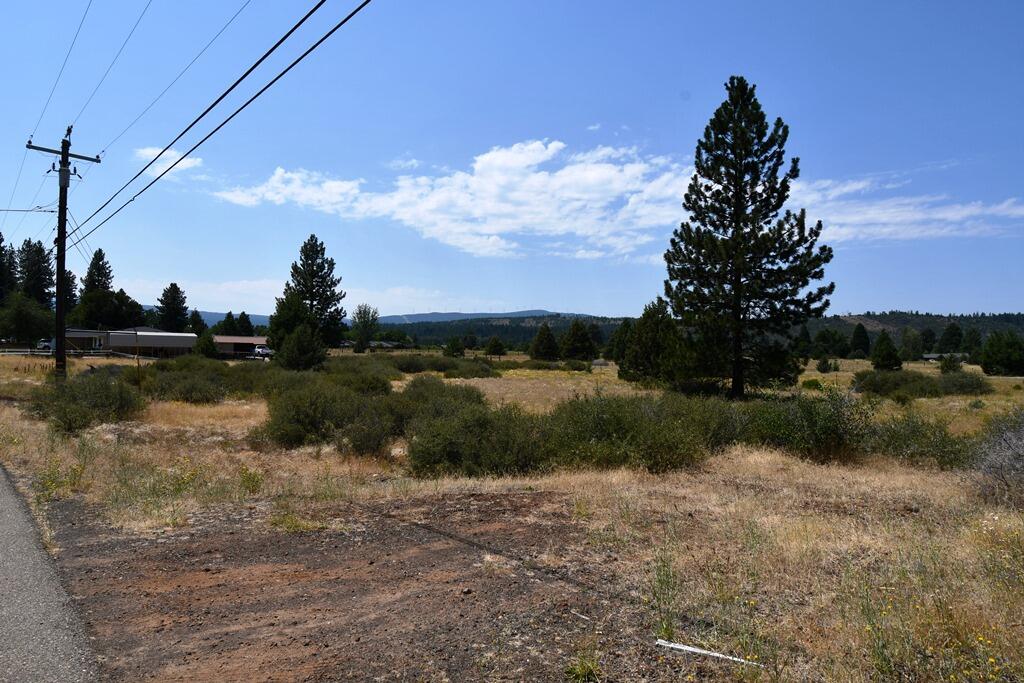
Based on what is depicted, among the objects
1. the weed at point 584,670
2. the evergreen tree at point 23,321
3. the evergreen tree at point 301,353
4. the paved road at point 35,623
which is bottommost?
the paved road at point 35,623

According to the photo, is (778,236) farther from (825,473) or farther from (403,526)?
(403,526)

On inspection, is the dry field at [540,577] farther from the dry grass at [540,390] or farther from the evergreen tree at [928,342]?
the evergreen tree at [928,342]

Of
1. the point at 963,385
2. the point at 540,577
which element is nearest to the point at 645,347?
the point at 963,385

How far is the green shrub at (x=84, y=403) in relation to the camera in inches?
756

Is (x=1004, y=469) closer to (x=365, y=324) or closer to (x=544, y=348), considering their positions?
(x=544, y=348)

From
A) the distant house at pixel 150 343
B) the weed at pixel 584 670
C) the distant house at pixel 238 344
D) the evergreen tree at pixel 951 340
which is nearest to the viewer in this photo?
the weed at pixel 584 670

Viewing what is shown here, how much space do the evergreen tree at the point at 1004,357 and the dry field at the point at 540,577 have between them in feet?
204

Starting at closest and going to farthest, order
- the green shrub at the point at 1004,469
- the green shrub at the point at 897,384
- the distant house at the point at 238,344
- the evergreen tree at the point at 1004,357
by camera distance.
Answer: the green shrub at the point at 1004,469 → the green shrub at the point at 897,384 → the evergreen tree at the point at 1004,357 → the distant house at the point at 238,344

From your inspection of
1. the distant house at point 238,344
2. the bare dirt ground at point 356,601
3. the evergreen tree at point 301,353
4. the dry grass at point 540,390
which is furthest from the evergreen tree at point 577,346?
the bare dirt ground at point 356,601

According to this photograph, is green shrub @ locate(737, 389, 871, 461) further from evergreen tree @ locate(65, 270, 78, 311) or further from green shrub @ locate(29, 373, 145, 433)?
evergreen tree @ locate(65, 270, 78, 311)

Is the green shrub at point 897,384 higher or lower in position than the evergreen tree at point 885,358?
lower

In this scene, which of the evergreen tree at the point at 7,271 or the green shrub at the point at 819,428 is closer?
the green shrub at the point at 819,428

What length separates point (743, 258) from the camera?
27.8m

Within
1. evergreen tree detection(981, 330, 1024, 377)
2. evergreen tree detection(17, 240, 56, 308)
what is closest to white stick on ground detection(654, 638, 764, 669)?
evergreen tree detection(981, 330, 1024, 377)
